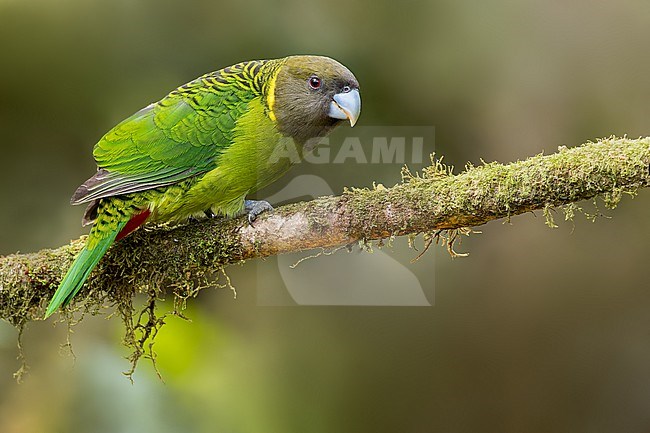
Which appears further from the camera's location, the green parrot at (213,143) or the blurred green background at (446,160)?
the blurred green background at (446,160)

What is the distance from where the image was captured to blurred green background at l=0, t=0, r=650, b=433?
376 cm

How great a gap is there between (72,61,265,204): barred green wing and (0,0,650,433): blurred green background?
131 cm

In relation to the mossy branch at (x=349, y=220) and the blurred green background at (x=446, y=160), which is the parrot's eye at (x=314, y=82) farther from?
the blurred green background at (x=446, y=160)

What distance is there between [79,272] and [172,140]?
0.54m

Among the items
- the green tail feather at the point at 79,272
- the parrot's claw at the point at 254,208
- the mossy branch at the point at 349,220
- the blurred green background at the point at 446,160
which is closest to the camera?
the mossy branch at the point at 349,220

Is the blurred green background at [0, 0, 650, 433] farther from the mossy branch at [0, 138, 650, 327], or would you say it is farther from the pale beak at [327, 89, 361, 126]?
the pale beak at [327, 89, 361, 126]

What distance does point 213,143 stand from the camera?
2.44 meters

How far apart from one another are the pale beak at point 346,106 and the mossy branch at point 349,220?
39 cm

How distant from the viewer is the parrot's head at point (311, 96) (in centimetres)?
247

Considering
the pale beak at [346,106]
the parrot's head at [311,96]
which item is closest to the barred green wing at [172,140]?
the parrot's head at [311,96]

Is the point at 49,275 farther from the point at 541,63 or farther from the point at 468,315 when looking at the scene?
the point at 541,63

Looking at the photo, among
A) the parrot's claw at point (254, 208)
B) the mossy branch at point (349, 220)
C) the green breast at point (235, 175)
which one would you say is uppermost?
the green breast at point (235, 175)

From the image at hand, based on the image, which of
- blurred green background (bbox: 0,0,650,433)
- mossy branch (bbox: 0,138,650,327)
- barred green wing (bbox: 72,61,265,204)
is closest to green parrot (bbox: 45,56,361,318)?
barred green wing (bbox: 72,61,265,204)

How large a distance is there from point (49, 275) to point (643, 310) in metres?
2.93
